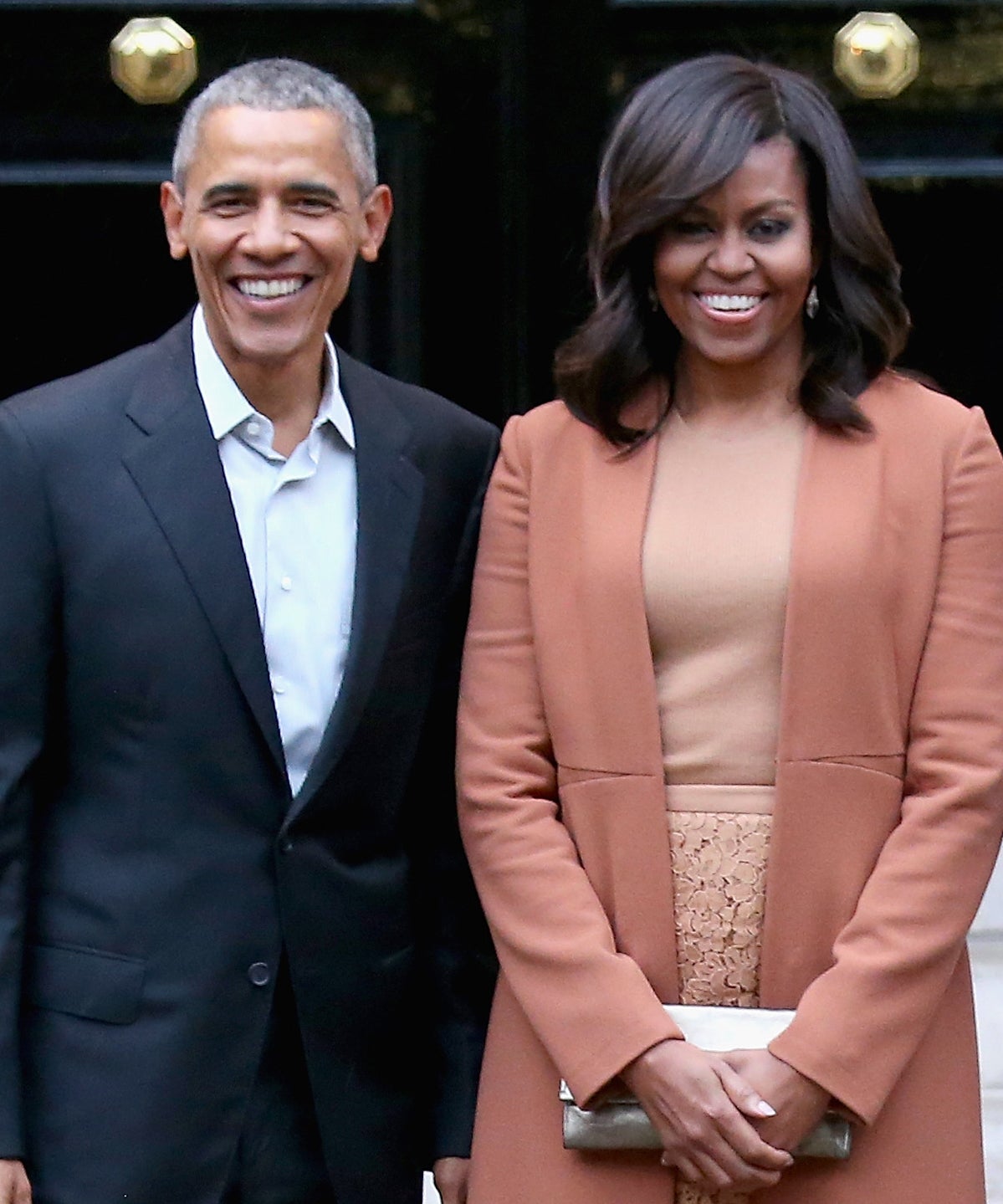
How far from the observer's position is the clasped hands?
294 centimetres

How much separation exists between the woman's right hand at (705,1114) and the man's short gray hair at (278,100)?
1159 mm

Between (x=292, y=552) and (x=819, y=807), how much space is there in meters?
0.72

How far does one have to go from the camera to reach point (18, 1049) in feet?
10.2

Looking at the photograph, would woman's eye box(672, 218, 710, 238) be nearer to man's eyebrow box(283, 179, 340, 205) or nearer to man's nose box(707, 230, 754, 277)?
man's nose box(707, 230, 754, 277)

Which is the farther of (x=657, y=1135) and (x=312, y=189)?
(x=312, y=189)

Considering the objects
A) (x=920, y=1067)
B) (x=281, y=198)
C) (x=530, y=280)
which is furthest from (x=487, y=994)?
(x=530, y=280)

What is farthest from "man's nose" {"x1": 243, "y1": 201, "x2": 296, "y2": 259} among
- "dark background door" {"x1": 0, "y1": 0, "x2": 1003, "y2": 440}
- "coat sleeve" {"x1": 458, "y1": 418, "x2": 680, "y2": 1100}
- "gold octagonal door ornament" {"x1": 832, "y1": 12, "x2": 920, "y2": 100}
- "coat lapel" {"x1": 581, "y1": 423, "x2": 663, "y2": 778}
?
"gold octagonal door ornament" {"x1": 832, "y1": 12, "x2": 920, "y2": 100}

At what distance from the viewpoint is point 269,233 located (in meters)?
3.13

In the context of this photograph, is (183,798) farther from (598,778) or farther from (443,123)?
(443,123)

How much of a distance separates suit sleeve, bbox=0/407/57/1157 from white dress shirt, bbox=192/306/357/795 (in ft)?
0.81

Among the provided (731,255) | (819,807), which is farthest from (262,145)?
(819,807)

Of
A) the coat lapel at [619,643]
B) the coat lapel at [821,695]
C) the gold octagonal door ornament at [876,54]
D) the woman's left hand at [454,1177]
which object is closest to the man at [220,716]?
the woman's left hand at [454,1177]

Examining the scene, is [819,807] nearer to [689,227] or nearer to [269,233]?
[689,227]

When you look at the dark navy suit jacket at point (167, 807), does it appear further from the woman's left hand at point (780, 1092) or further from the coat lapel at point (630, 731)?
the woman's left hand at point (780, 1092)
